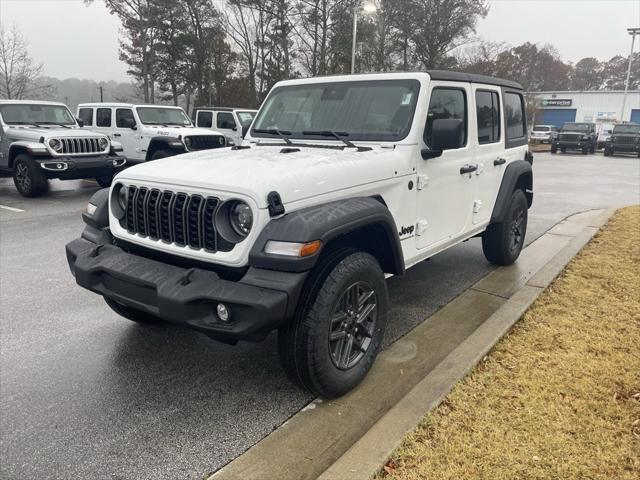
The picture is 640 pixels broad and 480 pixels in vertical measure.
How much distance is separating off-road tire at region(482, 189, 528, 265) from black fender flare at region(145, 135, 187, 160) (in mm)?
8473

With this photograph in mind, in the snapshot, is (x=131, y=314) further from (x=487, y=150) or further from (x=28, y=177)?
(x=28, y=177)

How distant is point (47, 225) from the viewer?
7.86 meters

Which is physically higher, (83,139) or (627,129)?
(627,129)

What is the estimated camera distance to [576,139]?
28938mm

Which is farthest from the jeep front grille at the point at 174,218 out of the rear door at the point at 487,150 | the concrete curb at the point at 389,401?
the rear door at the point at 487,150

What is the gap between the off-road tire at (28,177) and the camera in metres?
9.89

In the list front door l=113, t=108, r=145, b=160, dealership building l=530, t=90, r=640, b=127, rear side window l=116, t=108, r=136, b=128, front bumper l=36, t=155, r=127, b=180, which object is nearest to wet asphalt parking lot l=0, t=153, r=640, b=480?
front bumper l=36, t=155, r=127, b=180

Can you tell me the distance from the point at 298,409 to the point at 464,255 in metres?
3.96

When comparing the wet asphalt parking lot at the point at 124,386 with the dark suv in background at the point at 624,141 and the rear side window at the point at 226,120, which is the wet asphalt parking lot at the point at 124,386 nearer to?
the rear side window at the point at 226,120

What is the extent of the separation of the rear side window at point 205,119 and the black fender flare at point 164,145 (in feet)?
13.0

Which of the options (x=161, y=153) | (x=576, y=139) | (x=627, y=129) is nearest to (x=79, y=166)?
(x=161, y=153)

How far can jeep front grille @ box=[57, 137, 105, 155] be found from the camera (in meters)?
10.1

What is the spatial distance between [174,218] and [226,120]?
1357 centimetres

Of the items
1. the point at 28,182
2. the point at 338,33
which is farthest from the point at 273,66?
the point at 28,182
